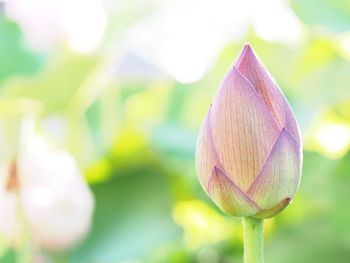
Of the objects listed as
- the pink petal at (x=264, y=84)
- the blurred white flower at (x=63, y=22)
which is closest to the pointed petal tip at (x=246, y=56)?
the pink petal at (x=264, y=84)

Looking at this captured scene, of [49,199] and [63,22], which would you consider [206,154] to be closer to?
[49,199]

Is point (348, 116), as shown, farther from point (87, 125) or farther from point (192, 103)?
point (87, 125)

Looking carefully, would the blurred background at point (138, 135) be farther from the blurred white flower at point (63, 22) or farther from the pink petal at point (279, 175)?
the pink petal at point (279, 175)

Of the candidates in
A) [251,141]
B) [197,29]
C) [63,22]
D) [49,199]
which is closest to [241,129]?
[251,141]

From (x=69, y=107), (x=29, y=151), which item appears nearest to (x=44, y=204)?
(x=29, y=151)

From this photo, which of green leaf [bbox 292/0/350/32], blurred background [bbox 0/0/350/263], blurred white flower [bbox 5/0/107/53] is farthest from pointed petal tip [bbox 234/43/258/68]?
blurred white flower [bbox 5/0/107/53]

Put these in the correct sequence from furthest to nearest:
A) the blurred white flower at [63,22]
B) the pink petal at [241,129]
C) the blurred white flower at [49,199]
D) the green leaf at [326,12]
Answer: the blurred white flower at [63,22] < the green leaf at [326,12] < the blurred white flower at [49,199] < the pink petal at [241,129]

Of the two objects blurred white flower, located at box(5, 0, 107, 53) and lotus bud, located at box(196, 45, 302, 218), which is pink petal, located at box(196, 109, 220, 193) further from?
blurred white flower, located at box(5, 0, 107, 53)

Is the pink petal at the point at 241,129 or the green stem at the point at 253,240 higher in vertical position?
the pink petal at the point at 241,129
